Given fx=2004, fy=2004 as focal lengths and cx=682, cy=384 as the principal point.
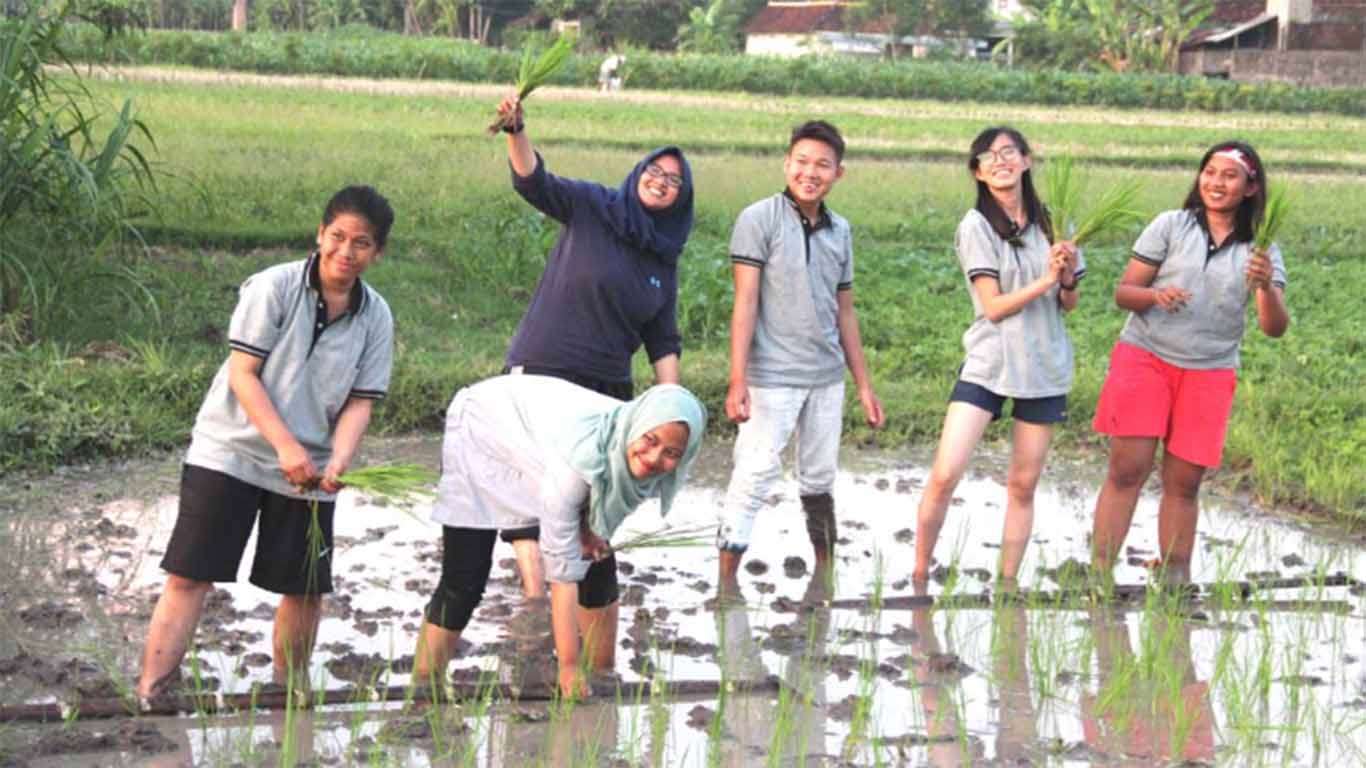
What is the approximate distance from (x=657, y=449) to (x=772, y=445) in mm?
1780

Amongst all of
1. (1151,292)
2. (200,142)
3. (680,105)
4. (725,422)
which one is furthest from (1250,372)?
(680,105)

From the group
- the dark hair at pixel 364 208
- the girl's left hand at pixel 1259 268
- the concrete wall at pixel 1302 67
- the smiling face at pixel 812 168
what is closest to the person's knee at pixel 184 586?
the dark hair at pixel 364 208

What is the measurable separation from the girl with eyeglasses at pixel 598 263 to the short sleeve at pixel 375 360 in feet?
2.34

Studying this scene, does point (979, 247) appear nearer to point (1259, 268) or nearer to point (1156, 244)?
point (1156, 244)

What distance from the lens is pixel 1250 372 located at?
9.53 m

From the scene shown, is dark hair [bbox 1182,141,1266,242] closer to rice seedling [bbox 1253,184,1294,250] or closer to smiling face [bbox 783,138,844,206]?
rice seedling [bbox 1253,184,1294,250]

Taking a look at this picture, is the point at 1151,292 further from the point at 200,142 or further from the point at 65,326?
the point at 200,142

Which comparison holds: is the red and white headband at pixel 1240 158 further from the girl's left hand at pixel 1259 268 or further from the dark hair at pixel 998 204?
the dark hair at pixel 998 204

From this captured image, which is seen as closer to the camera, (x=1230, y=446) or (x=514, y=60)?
(x=1230, y=446)

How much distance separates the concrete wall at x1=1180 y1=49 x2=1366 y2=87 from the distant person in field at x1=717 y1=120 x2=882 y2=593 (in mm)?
31774

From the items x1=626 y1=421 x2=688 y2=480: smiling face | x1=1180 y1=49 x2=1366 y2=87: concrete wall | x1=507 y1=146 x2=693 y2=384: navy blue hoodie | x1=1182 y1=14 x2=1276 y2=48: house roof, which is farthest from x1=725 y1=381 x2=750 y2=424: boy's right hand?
x1=1182 y1=14 x2=1276 y2=48: house roof

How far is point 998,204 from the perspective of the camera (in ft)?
19.6

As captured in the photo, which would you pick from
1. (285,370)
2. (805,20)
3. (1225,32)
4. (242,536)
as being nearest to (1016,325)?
(285,370)

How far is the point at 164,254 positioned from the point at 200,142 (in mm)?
5555
